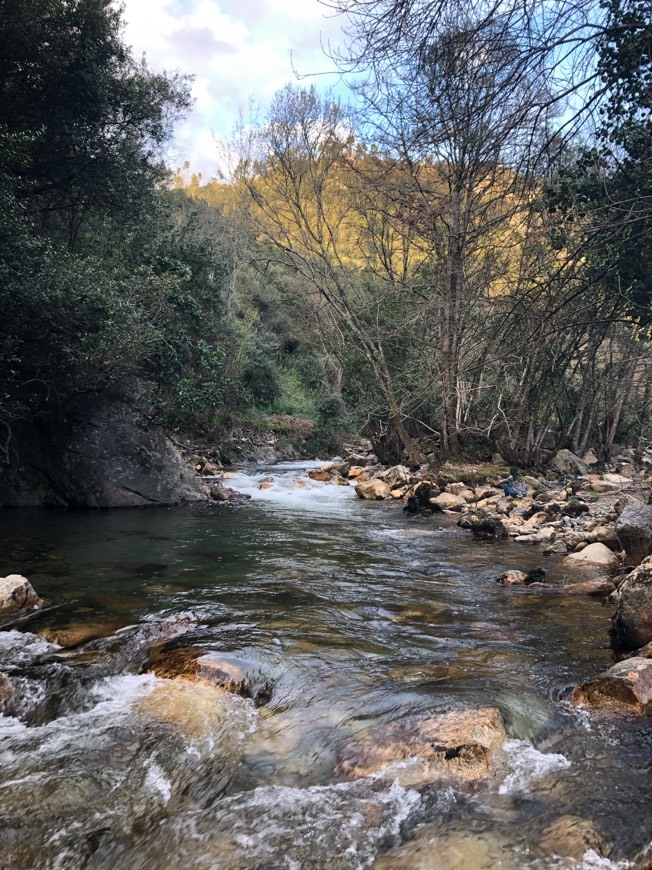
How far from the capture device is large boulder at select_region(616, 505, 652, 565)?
576 centimetres

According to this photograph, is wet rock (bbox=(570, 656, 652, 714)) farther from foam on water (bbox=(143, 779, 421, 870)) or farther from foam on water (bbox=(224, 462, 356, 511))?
foam on water (bbox=(224, 462, 356, 511))

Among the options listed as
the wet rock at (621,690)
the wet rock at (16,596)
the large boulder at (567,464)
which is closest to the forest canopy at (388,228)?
the large boulder at (567,464)

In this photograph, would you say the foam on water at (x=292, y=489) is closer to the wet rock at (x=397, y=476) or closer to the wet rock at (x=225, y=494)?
the wet rock at (x=225, y=494)

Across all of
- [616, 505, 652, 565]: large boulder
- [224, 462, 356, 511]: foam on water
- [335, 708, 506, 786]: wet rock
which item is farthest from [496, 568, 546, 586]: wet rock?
[224, 462, 356, 511]: foam on water

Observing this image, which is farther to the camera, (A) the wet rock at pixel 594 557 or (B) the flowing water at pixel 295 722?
(A) the wet rock at pixel 594 557

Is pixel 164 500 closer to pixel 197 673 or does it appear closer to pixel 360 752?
pixel 197 673

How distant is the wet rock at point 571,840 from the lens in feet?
6.79

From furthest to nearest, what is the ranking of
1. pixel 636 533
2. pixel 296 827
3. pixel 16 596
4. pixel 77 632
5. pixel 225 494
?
pixel 225 494
pixel 636 533
pixel 16 596
pixel 77 632
pixel 296 827

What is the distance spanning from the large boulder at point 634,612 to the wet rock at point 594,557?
2430 mm

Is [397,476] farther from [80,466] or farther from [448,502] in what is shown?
[80,466]

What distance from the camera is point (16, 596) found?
470 cm

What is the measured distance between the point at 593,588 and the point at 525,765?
3032mm

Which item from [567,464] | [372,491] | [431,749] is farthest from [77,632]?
[567,464]

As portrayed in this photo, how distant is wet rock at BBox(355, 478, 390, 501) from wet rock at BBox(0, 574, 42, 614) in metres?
7.99
